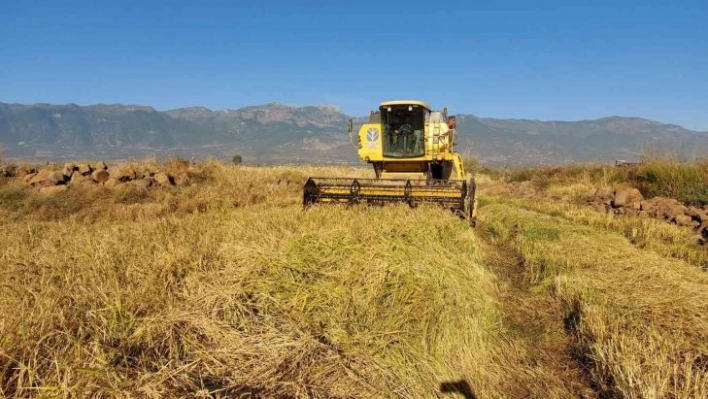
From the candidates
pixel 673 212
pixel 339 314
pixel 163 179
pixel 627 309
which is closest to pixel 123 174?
pixel 163 179

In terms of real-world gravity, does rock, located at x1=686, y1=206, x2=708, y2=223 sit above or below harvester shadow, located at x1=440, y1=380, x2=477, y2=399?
above

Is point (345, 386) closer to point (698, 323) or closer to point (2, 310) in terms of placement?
point (2, 310)

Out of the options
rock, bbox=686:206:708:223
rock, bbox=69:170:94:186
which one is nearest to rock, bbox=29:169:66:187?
rock, bbox=69:170:94:186

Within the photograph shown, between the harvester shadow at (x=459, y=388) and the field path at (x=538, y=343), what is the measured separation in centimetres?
33

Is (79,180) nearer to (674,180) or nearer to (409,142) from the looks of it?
(409,142)

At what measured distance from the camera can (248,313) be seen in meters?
3.25

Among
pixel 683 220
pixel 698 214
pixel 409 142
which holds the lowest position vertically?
pixel 683 220

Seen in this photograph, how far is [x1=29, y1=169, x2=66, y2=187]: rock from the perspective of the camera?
11.7 m

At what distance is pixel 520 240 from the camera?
7.48m

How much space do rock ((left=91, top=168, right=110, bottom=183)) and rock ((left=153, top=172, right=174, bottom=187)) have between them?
139 centimetres

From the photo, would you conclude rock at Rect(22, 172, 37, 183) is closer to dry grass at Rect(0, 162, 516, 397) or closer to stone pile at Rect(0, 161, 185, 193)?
stone pile at Rect(0, 161, 185, 193)

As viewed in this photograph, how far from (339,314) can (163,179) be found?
11.6m

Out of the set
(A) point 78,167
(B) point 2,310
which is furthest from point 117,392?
(A) point 78,167

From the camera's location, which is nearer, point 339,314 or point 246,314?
point 246,314
